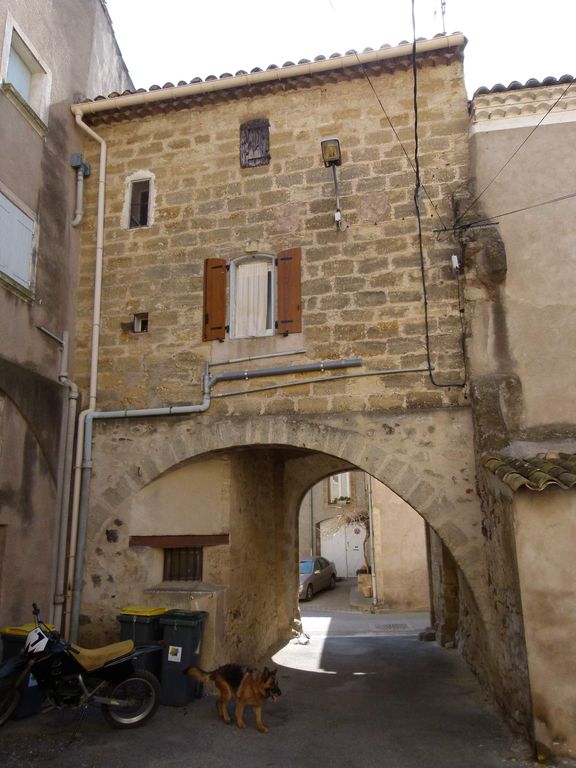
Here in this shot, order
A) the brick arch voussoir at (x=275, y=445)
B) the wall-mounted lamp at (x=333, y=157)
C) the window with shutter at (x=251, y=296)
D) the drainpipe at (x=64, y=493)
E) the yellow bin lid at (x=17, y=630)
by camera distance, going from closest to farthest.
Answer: the yellow bin lid at (x=17, y=630), the brick arch voussoir at (x=275, y=445), the wall-mounted lamp at (x=333, y=157), the drainpipe at (x=64, y=493), the window with shutter at (x=251, y=296)

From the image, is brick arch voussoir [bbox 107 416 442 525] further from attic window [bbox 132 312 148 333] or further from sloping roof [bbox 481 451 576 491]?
attic window [bbox 132 312 148 333]

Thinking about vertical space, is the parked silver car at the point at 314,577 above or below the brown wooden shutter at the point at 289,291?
below

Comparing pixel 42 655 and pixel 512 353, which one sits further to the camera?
pixel 512 353

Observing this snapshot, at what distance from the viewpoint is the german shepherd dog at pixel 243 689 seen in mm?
6023

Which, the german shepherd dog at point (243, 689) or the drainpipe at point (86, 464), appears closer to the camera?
the german shepherd dog at point (243, 689)

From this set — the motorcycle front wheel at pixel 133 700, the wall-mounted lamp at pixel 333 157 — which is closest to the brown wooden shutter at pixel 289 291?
the wall-mounted lamp at pixel 333 157

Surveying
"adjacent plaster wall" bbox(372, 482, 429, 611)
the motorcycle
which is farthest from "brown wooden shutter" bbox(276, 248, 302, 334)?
"adjacent plaster wall" bbox(372, 482, 429, 611)

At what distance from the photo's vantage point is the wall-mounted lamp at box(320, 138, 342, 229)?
737cm

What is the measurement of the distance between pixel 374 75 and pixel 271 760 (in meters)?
8.11

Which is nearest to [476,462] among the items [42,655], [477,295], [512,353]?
[512,353]

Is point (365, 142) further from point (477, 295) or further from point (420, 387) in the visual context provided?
point (420, 387)

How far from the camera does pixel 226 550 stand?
26.6ft

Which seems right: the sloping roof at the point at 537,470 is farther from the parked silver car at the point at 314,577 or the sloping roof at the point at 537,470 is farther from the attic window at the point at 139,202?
the parked silver car at the point at 314,577

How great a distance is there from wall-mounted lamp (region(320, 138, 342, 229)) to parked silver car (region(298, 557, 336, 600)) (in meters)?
14.8
